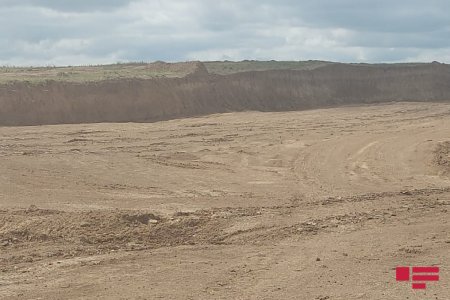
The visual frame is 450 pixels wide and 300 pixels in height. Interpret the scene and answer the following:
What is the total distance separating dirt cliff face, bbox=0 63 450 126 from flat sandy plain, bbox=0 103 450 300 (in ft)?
22.3

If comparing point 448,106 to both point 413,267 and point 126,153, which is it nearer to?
point 126,153

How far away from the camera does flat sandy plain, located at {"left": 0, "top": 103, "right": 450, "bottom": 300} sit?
23.2 ft

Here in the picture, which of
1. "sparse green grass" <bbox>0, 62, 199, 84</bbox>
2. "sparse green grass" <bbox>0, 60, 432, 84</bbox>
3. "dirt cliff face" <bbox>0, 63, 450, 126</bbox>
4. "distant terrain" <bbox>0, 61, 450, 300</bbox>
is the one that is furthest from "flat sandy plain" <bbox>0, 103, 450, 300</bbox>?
"sparse green grass" <bbox>0, 60, 432, 84</bbox>

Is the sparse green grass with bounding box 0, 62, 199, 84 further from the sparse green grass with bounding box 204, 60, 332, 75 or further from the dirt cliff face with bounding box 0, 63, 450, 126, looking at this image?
the sparse green grass with bounding box 204, 60, 332, 75

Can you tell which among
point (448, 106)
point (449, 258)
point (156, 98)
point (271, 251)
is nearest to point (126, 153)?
point (271, 251)

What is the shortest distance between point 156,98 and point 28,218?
2057cm

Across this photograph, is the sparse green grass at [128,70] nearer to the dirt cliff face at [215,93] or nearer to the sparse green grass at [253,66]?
the sparse green grass at [253,66]
